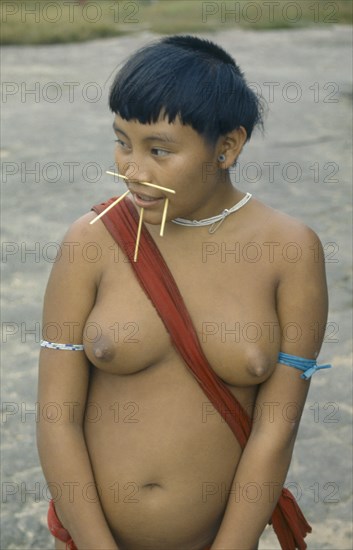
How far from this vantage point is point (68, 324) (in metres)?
2.53

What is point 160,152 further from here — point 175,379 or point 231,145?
point 175,379

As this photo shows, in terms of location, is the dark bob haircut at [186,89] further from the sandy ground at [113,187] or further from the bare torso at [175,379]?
the sandy ground at [113,187]

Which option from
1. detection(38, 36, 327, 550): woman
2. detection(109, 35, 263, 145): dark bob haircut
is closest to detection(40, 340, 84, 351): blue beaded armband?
detection(38, 36, 327, 550): woman

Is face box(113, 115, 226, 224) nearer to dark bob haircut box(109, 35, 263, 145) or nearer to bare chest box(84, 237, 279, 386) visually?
dark bob haircut box(109, 35, 263, 145)

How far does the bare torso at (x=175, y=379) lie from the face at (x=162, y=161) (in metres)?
0.18

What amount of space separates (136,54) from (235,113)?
0.87 ft

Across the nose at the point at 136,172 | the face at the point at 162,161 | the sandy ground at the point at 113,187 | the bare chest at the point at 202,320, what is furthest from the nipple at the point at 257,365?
the sandy ground at the point at 113,187

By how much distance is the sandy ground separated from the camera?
433cm

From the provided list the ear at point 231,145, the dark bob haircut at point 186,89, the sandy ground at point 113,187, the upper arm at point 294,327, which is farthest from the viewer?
the sandy ground at point 113,187

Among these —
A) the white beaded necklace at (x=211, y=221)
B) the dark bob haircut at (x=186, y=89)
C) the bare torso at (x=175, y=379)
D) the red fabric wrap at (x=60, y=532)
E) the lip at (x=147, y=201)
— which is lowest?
the red fabric wrap at (x=60, y=532)

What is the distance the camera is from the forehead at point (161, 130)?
2.34m

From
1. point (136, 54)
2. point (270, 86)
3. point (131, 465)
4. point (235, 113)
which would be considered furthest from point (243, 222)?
point (270, 86)

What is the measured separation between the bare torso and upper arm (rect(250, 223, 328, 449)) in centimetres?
4

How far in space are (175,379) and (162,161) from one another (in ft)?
1.81
